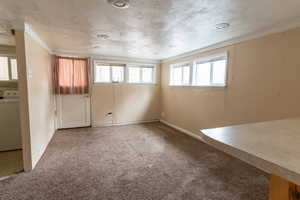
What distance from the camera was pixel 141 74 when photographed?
5.22 m

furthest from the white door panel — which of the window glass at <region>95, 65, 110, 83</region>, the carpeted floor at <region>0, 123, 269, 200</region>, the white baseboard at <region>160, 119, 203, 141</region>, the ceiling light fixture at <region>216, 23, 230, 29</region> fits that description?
the ceiling light fixture at <region>216, 23, 230, 29</region>

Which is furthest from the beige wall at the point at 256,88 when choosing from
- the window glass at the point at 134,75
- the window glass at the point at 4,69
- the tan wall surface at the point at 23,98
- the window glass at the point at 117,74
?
the window glass at the point at 4,69

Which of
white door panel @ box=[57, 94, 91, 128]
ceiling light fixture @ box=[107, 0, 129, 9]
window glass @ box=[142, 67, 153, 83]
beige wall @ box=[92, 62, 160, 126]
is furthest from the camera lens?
window glass @ box=[142, 67, 153, 83]

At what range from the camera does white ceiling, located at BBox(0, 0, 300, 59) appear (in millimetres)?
1626

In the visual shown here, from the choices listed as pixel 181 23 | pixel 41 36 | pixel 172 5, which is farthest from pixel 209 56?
pixel 41 36

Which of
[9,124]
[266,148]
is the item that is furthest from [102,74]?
[266,148]

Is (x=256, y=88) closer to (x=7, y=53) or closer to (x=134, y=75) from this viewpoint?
(x=134, y=75)

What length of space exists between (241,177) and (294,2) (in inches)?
85.7

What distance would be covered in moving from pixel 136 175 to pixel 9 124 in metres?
2.67

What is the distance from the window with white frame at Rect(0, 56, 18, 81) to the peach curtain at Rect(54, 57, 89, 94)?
83 cm

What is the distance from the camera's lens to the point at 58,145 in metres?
3.27

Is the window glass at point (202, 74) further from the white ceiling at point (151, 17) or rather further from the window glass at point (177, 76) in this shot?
the white ceiling at point (151, 17)

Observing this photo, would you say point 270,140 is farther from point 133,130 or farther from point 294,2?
point 133,130

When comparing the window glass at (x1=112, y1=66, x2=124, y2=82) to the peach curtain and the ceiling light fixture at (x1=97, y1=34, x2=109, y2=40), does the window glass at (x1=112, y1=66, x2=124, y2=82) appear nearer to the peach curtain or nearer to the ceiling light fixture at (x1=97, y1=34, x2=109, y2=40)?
the peach curtain
